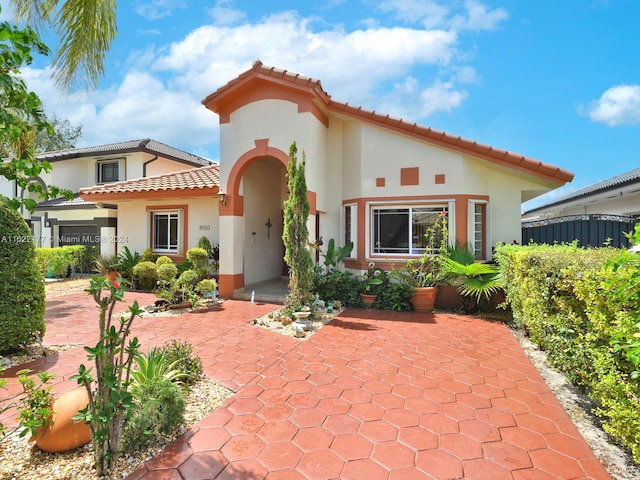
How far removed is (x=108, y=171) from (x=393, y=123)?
19869 mm

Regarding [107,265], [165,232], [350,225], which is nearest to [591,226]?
[350,225]

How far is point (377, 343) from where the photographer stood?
7047mm

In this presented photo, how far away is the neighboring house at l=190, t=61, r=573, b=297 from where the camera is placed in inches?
419

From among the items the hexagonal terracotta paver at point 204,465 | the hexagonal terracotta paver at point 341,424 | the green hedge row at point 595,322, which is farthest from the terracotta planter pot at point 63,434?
the green hedge row at point 595,322

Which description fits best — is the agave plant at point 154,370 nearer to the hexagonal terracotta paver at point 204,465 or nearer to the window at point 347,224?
the hexagonal terracotta paver at point 204,465

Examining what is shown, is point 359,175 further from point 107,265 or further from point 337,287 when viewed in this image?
point 107,265

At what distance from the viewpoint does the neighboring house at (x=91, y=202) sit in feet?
54.3

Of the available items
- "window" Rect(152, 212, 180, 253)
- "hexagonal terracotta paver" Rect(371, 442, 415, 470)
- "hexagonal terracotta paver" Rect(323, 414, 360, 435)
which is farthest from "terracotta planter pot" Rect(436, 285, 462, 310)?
"window" Rect(152, 212, 180, 253)

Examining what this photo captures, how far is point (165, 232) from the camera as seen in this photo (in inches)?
591

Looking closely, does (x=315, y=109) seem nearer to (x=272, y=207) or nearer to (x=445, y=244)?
(x=272, y=207)

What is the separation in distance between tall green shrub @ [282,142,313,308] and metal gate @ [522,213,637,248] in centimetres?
689

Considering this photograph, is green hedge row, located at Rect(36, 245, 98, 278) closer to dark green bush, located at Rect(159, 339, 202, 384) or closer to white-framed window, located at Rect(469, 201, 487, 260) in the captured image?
dark green bush, located at Rect(159, 339, 202, 384)

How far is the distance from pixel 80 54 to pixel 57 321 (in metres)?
6.84

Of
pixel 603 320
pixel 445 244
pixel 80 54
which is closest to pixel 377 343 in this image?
pixel 603 320
